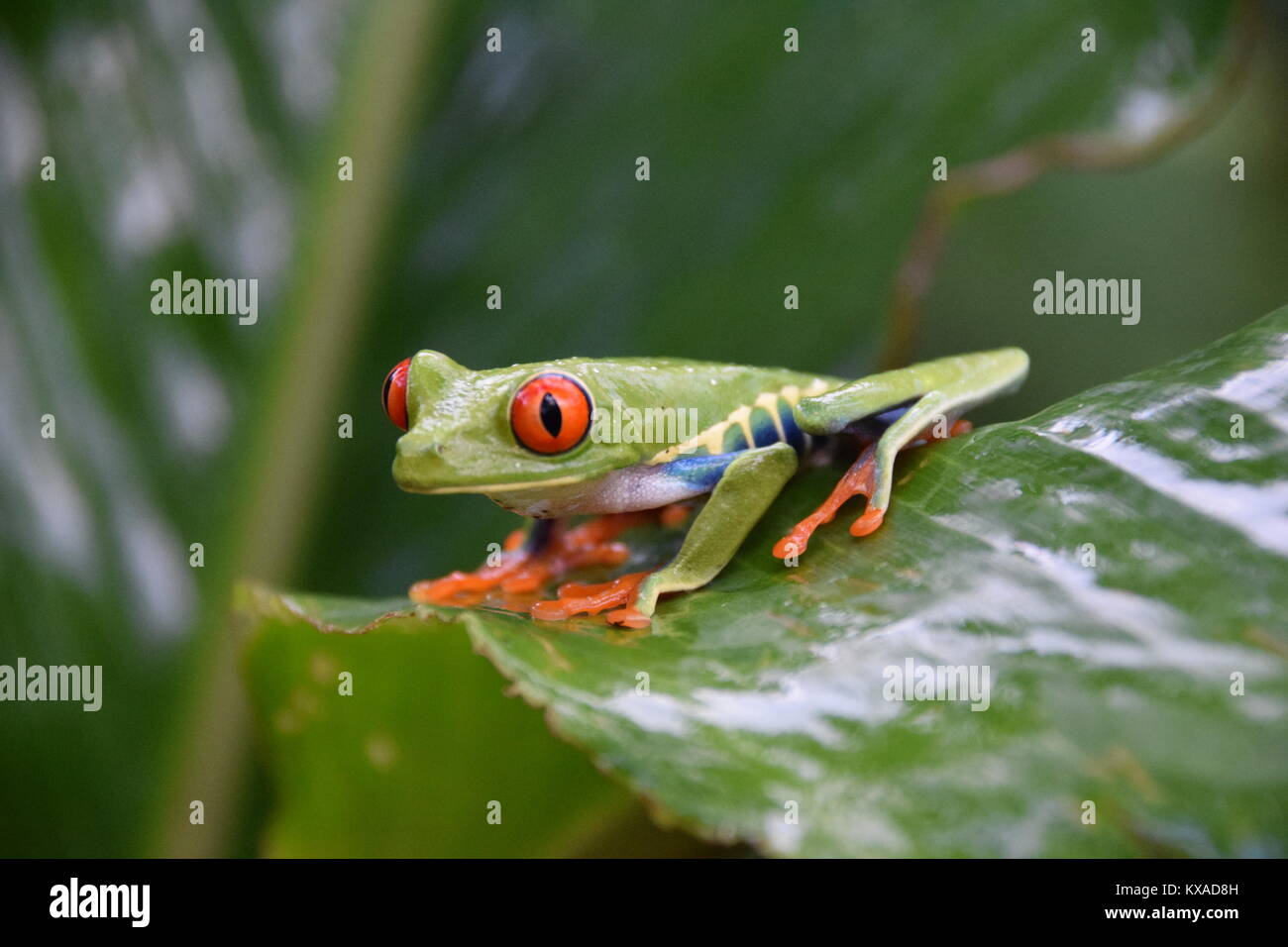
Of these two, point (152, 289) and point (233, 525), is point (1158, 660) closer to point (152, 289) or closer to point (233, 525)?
point (233, 525)

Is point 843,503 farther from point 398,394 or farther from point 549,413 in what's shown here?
point 398,394

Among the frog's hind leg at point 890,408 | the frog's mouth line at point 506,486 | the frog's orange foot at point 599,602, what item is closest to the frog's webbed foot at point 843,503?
the frog's hind leg at point 890,408

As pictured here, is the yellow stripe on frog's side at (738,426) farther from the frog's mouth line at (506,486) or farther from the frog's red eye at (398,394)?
the frog's red eye at (398,394)

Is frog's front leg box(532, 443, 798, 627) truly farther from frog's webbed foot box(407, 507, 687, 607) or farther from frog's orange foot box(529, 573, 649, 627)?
frog's webbed foot box(407, 507, 687, 607)

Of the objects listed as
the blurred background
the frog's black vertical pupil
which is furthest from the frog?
the blurred background

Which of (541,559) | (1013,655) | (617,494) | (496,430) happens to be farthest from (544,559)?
(1013,655)

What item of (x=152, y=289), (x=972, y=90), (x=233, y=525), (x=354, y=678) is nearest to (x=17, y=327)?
(x=152, y=289)
